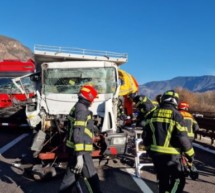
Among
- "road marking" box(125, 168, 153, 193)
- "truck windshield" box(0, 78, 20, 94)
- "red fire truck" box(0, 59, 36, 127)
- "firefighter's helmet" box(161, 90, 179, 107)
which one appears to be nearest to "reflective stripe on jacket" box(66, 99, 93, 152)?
"firefighter's helmet" box(161, 90, 179, 107)

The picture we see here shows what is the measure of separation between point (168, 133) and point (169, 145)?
0.16 m

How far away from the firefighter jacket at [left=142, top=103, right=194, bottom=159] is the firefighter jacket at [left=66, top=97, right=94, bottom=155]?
0.84 m

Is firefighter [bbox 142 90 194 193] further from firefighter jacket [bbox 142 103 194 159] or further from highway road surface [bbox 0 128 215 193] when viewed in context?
highway road surface [bbox 0 128 215 193]

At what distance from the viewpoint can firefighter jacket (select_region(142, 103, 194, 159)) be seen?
4.16 metres

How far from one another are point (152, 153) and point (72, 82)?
162 inches

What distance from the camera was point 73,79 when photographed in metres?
8.10

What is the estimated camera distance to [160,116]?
171 inches

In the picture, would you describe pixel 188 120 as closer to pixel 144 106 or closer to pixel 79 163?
pixel 144 106

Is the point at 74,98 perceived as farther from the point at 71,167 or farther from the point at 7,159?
the point at 71,167

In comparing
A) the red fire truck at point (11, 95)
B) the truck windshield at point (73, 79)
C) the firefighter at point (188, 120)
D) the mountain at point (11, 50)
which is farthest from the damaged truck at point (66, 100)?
the mountain at point (11, 50)

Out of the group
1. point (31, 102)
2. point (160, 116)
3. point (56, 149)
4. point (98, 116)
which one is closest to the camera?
point (160, 116)

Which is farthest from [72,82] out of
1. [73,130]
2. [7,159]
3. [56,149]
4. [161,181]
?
[161,181]

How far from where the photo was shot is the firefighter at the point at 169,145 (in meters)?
4.18

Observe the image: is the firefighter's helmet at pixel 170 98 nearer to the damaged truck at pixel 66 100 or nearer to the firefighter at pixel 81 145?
the firefighter at pixel 81 145
